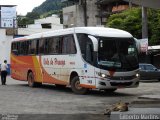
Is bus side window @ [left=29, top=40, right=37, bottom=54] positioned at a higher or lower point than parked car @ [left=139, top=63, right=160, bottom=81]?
higher

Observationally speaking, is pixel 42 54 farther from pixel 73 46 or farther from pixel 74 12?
pixel 74 12

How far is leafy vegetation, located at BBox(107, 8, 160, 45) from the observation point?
52719 mm

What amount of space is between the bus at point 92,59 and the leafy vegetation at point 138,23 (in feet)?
91.9

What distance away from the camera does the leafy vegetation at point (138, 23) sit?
52719 mm

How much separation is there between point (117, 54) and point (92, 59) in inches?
48.2

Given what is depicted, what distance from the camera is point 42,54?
27.3 m

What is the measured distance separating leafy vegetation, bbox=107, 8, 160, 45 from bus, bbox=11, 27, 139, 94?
91.9ft

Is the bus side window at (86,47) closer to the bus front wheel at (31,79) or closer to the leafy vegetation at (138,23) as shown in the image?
the bus front wheel at (31,79)

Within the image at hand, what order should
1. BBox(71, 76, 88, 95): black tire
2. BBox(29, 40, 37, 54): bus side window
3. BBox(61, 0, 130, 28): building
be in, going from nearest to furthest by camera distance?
BBox(71, 76, 88, 95): black tire < BBox(29, 40, 37, 54): bus side window < BBox(61, 0, 130, 28): building

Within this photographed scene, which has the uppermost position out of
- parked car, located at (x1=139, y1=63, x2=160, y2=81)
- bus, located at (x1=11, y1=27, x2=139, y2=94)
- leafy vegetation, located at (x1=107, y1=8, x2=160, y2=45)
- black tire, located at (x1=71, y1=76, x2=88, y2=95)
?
leafy vegetation, located at (x1=107, y1=8, x2=160, y2=45)

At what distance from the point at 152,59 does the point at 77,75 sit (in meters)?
27.6

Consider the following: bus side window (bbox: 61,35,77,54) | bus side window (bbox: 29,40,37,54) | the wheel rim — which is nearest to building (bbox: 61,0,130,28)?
bus side window (bbox: 29,40,37,54)

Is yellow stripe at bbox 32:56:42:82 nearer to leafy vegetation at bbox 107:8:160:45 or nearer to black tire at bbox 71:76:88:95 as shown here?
black tire at bbox 71:76:88:95

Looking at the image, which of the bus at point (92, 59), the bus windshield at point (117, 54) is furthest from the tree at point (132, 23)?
the bus windshield at point (117, 54)
